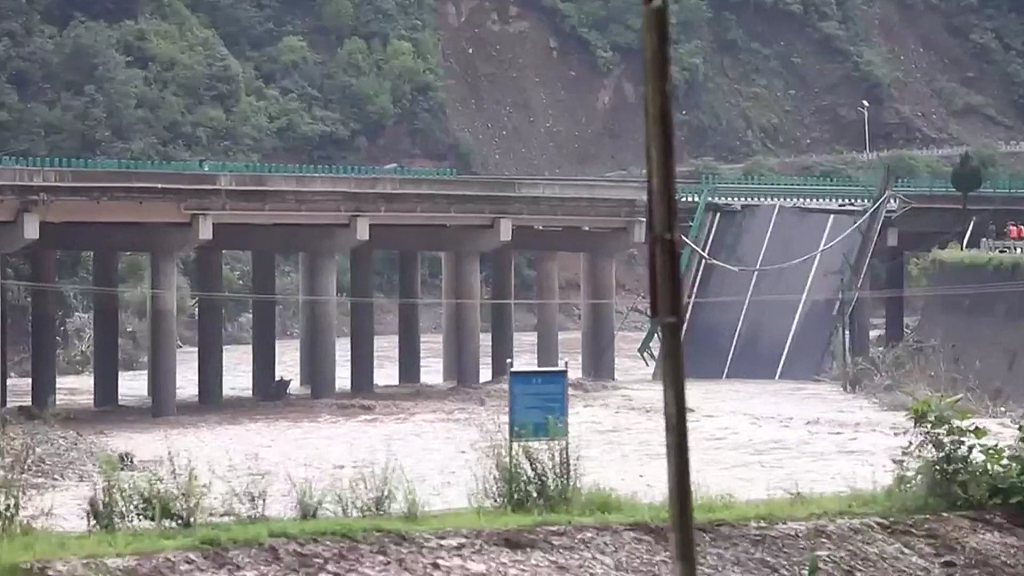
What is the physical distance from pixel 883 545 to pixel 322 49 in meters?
83.8

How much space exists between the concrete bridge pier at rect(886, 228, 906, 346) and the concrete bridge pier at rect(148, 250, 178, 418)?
21.2m

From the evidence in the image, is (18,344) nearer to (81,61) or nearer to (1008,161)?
(81,61)

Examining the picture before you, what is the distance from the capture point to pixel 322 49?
3669 inches

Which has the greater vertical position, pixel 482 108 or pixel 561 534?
pixel 482 108

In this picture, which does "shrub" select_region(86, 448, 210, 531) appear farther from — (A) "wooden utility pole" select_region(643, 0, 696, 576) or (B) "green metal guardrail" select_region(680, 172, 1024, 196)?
(B) "green metal guardrail" select_region(680, 172, 1024, 196)

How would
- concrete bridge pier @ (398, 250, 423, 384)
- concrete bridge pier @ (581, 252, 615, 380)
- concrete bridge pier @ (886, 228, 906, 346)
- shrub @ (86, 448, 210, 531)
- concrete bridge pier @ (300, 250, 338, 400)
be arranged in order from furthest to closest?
1. concrete bridge pier @ (581, 252, 615, 380)
2. concrete bridge pier @ (398, 250, 423, 384)
3. concrete bridge pier @ (886, 228, 906, 346)
4. concrete bridge pier @ (300, 250, 338, 400)
5. shrub @ (86, 448, 210, 531)

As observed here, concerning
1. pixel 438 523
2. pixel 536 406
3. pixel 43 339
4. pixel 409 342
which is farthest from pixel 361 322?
pixel 438 523

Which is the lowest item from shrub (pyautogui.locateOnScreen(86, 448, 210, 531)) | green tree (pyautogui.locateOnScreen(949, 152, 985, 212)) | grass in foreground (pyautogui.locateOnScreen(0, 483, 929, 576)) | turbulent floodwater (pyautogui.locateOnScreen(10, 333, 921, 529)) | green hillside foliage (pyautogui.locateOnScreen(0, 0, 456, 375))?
turbulent floodwater (pyautogui.locateOnScreen(10, 333, 921, 529))

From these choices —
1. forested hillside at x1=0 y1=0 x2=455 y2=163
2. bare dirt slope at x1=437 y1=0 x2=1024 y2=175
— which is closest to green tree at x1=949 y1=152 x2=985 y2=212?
forested hillside at x1=0 y1=0 x2=455 y2=163

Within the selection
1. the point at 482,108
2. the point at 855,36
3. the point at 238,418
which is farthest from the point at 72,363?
the point at 855,36

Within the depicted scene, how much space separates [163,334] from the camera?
125 ft

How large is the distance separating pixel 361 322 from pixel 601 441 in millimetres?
16112

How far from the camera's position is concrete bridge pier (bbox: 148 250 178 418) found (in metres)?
37.4

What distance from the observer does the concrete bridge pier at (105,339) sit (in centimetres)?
4178
